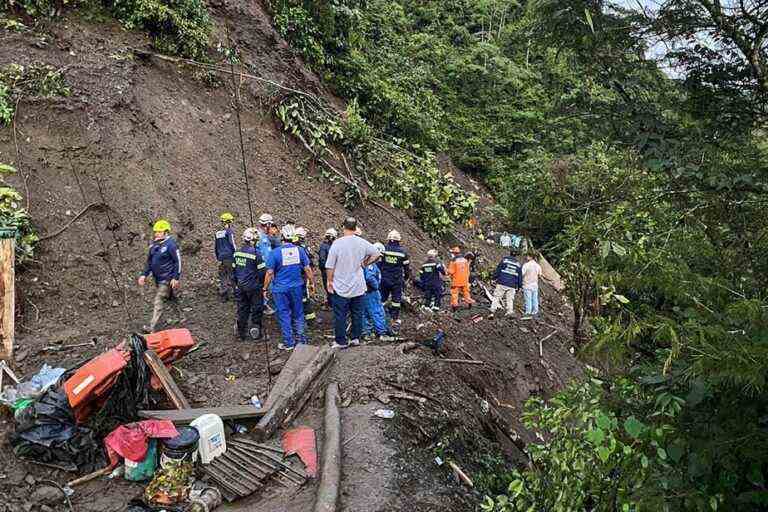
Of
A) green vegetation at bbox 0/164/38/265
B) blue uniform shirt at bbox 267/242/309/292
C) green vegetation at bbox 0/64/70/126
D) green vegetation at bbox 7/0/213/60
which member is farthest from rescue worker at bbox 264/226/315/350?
green vegetation at bbox 7/0/213/60

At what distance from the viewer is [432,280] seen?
470 inches

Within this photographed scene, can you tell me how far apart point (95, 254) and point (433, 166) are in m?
9.44

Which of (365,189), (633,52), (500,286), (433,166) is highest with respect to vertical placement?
(633,52)

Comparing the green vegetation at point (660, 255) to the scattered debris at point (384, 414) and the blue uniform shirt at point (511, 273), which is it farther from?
the blue uniform shirt at point (511, 273)

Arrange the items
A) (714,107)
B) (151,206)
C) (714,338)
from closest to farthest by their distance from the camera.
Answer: (714,338)
(714,107)
(151,206)

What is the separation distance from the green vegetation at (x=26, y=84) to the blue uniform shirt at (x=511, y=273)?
9.84 meters

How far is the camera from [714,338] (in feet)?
9.29

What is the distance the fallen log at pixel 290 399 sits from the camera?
231 inches

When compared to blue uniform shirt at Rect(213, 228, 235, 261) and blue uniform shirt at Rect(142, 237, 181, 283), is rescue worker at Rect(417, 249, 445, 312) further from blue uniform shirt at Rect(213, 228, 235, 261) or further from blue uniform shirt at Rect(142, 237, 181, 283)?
blue uniform shirt at Rect(142, 237, 181, 283)

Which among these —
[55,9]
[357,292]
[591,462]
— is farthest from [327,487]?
[55,9]

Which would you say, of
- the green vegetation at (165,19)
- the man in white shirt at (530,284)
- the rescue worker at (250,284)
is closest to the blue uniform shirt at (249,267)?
the rescue worker at (250,284)

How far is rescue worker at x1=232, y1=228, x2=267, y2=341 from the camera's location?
27.2ft

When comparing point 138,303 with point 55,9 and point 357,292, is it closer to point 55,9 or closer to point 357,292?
point 357,292

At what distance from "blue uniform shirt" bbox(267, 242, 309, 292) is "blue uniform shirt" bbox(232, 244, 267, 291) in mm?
510
